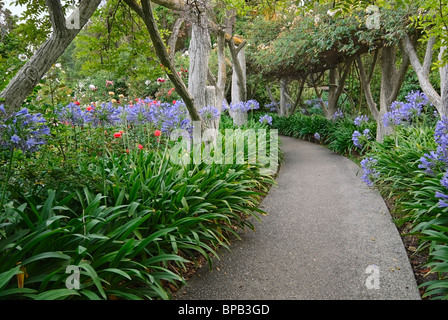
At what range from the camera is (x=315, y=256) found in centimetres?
295

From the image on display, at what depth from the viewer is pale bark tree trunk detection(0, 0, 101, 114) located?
6.73ft

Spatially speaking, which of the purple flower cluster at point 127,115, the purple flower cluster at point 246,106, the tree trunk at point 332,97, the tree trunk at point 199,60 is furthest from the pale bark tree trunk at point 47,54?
the tree trunk at point 332,97

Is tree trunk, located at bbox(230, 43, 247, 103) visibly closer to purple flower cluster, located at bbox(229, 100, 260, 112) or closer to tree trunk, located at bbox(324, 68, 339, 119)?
purple flower cluster, located at bbox(229, 100, 260, 112)

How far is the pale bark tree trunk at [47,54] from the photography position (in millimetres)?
2053

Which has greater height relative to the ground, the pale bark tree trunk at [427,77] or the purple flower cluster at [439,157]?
the pale bark tree trunk at [427,77]

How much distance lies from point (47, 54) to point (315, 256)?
109 inches

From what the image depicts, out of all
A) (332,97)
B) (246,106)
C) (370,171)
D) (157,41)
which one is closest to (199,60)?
(157,41)

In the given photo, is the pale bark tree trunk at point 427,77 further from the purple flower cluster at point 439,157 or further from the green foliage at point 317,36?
the purple flower cluster at point 439,157

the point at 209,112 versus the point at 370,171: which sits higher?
the point at 209,112

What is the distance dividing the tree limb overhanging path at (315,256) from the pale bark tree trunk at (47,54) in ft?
5.81

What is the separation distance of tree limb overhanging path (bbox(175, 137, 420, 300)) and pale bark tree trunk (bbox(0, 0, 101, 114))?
177 cm

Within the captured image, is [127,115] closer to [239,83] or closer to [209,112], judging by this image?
[209,112]

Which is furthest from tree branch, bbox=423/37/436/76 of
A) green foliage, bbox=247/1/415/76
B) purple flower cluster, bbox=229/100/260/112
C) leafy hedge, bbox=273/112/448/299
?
purple flower cluster, bbox=229/100/260/112
